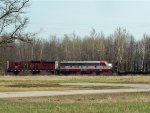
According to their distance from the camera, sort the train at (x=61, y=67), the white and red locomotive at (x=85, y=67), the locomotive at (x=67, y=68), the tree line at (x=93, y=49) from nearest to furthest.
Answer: the train at (x=61, y=67)
the locomotive at (x=67, y=68)
the white and red locomotive at (x=85, y=67)
the tree line at (x=93, y=49)

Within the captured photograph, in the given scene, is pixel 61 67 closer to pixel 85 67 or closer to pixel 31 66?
pixel 85 67

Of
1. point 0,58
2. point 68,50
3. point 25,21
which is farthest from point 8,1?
point 68,50

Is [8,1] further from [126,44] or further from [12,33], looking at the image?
[126,44]

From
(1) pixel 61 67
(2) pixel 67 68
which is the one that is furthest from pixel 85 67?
(1) pixel 61 67

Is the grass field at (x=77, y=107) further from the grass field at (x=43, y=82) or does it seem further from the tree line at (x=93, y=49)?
the tree line at (x=93, y=49)

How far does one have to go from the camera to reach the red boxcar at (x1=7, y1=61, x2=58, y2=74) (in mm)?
97325

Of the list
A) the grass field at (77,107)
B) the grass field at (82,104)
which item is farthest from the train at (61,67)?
the grass field at (77,107)

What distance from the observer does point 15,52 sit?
146 meters

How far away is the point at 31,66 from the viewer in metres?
97.6

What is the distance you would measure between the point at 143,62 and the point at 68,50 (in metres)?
24.9

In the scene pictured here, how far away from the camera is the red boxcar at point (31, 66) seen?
97.3 meters

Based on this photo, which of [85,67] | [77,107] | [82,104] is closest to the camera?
[77,107]

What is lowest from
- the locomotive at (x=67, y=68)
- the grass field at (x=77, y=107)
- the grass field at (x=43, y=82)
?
the grass field at (x=43, y=82)

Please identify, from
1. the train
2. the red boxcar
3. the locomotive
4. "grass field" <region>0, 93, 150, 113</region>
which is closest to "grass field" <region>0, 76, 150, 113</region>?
"grass field" <region>0, 93, 150, 113</region>
